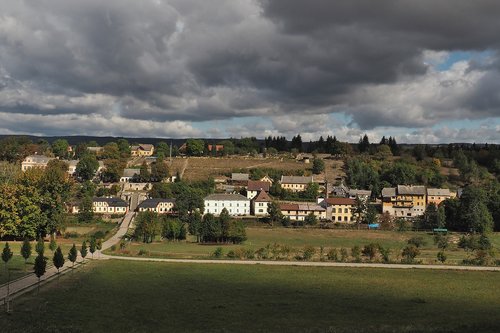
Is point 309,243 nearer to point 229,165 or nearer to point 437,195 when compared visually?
point 437,195

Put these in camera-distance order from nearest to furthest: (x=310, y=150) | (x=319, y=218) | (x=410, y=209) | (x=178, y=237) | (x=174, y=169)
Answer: (x=178, y=237) < (x=319, y=218) < (x=410, y=209) < (x=174, y=169) < (x=310, y=150)

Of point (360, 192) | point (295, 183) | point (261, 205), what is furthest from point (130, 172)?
point (360, 192)

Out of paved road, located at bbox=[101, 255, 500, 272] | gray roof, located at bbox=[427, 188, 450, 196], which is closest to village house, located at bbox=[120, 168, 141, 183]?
gray roof, located at bbox=[427, 188, 450, 196]

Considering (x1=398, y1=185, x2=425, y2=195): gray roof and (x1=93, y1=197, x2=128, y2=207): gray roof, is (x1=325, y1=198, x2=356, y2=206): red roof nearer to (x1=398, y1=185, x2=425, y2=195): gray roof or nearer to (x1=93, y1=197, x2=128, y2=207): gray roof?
(x1=398, y1=185, x2=425, y2=195): gray roof

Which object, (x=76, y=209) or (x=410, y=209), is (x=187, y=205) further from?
(x=410, y=209)

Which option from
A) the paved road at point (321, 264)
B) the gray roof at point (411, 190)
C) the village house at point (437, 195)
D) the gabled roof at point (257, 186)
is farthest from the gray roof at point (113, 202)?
the village house at point (437, 195)

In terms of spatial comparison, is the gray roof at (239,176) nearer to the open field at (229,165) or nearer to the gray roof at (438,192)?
the open field at (229,165)

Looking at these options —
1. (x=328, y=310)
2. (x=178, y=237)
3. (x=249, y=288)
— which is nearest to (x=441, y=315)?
(x=328, y=310)
